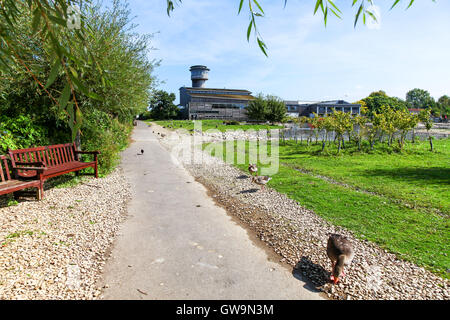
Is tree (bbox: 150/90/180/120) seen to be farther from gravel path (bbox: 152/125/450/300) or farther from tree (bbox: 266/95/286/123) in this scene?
gravel path (bbox: 152/125/450/300)

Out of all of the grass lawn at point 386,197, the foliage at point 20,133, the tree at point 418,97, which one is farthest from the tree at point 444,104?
the foliage at point 20,133

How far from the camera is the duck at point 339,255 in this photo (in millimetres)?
4018

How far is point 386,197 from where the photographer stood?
8586 mm

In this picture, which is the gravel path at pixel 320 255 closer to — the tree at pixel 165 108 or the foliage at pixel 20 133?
the foliage at pixel 20 133

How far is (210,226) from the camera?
249 inches

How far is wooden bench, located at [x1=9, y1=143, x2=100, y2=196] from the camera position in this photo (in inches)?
282

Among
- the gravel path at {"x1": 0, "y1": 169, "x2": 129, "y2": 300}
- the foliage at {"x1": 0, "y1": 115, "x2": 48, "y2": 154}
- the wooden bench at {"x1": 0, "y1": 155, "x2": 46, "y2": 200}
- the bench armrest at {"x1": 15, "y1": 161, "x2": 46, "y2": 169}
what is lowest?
the gravel path at {"x1": 0, "y1": 169, "x2": 129, "y2": 300}

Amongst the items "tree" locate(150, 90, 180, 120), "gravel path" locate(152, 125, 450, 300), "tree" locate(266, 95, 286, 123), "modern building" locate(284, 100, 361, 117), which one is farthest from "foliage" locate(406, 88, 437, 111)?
"gravel path" locate(152, 125, 450, 300)

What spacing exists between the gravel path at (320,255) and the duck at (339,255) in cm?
17

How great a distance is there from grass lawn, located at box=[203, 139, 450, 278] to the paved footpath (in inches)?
104

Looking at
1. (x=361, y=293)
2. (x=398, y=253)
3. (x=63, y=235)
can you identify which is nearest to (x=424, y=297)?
(x=361, y=293)

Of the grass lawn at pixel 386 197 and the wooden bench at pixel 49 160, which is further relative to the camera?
the wooden bench at pixel 49 160

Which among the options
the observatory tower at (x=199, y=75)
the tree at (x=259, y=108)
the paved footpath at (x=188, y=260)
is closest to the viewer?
the paved footpath at (x=188, y=260)
